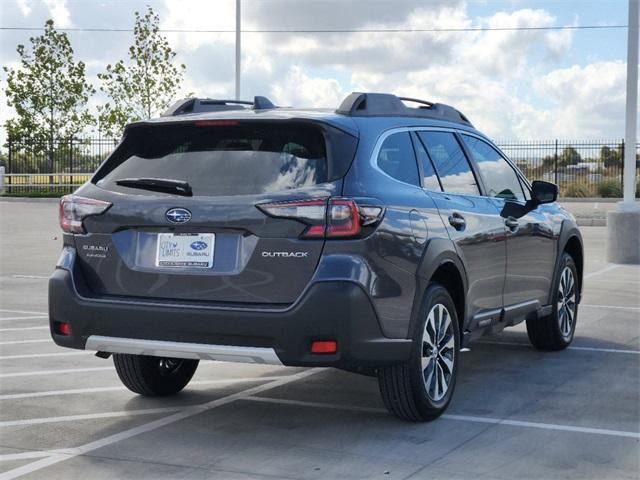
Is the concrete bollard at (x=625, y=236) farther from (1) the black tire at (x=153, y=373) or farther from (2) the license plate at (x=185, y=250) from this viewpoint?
(2) the license plate at (x=185, y=250)

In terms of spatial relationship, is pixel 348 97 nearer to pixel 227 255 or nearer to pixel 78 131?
pixel 227 255

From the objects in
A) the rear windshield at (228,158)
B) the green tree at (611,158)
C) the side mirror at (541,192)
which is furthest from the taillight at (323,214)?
the green tree at (611,158)

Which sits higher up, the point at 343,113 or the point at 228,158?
the point at 343,113

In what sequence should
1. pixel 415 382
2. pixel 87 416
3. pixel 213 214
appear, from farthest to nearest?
pixel 87 416 < pixel 415 382 < pixel 213 214

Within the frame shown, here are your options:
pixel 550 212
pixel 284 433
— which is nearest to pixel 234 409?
pixel 284 433

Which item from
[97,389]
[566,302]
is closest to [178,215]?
[97,389]

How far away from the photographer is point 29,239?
2134cm

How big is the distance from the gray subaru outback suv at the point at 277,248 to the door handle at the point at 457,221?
18 mm

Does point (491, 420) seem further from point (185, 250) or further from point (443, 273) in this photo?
point (185, 250)

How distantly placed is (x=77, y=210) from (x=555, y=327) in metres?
4.24

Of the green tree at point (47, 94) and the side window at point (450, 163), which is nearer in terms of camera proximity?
the side window at point (450, 163)

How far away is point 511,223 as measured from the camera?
7598mm

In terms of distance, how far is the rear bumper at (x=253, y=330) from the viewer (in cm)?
547

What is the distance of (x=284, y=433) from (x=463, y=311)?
1430 mm
